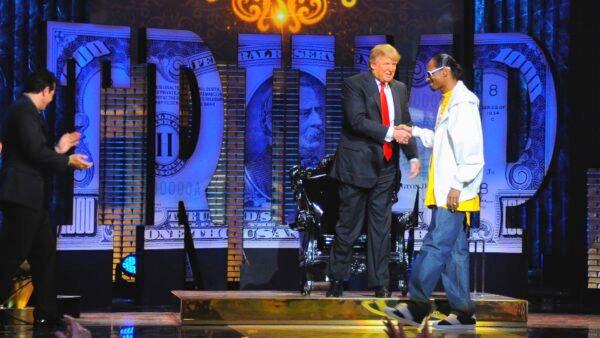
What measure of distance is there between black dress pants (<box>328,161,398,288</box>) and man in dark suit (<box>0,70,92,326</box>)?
158cm

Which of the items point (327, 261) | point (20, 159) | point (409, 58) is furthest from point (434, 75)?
point (409, 58)

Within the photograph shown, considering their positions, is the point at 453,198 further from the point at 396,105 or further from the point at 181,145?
the point at 181,145

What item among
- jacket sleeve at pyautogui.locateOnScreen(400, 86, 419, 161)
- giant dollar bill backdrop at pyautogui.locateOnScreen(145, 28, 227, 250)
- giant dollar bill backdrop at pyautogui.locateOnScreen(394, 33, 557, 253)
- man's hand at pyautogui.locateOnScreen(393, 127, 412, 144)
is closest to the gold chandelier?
giant dollar bill backdrop at pyautogui.locateOnScreen(145, 28, 227, 250)

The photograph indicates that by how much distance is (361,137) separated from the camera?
6055 millimetres

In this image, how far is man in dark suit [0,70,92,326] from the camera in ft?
17.2

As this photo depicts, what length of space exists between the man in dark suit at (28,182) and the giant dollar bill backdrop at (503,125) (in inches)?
130

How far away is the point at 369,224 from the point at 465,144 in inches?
35.1

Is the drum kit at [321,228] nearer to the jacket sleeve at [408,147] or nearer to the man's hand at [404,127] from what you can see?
the jacket sleeve at [408,147]

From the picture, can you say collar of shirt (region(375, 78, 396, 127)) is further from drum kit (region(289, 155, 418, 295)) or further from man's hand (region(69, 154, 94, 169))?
man's hand (region(69, 154, 94, 169))

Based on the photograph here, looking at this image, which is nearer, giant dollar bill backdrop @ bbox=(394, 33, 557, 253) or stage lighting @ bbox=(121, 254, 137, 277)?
giant dollar bill backdrop @ bbox=(394, 33, 557, 253)

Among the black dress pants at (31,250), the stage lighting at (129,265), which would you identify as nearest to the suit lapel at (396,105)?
the black dress pants at (31,250)

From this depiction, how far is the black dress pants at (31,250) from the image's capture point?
17.2ft

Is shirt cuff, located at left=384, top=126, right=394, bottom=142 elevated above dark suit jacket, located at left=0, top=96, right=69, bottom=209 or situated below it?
above

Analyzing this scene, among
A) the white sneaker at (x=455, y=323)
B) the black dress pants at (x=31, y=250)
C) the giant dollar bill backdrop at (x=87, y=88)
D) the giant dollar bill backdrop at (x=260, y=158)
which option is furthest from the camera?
the giant dollar bill backdrop at (x=260, y=158)
